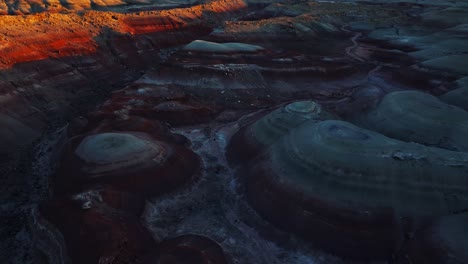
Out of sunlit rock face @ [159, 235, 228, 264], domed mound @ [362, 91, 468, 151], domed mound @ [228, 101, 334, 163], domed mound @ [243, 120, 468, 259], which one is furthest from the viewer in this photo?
domed mound @ [228, 101, 334, 163]

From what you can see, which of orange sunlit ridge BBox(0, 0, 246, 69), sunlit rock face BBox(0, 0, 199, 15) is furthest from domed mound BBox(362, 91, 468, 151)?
sunlit rock face BBox(0, 0, 199, 15)

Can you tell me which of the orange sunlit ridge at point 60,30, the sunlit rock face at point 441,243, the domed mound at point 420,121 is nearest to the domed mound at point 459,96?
the domed mound at point 420,121

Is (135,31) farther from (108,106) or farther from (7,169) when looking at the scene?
(7,169)

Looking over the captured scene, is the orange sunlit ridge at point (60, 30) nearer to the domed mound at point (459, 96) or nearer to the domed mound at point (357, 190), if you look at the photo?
the domed mound at point (357, 190)

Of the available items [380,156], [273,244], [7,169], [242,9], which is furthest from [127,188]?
[242,9]

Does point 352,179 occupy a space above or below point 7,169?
above

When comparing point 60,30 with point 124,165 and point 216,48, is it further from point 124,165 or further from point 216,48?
point 124,165

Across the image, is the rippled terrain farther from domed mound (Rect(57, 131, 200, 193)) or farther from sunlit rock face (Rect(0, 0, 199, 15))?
sunlit rock face (Rect(0, 0, 199, 15))
